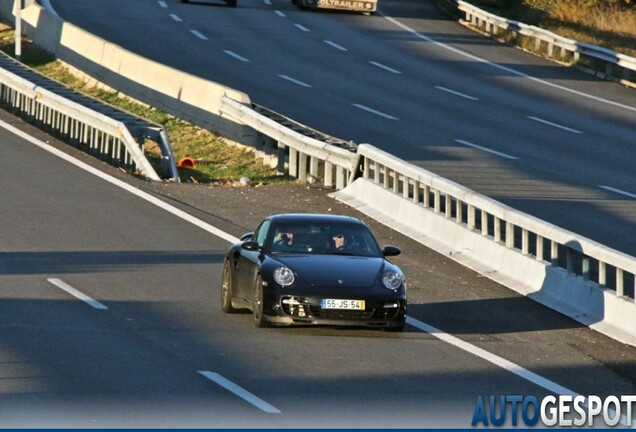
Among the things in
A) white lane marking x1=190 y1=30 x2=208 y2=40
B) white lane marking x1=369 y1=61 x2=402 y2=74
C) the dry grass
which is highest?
the dry grass

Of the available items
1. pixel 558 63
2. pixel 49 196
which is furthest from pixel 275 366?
pixel 558 63

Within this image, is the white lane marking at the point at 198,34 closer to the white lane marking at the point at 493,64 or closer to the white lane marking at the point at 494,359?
the white lane marking at the point at 493,64

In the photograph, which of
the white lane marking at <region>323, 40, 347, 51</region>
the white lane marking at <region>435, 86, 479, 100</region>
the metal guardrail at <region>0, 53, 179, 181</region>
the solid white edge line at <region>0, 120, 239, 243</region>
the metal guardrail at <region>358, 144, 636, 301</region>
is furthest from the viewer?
the white lane marking at <region>323, 40, 347, 51</region>

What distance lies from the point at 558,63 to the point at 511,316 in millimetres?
30882

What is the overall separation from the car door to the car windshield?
0.71 ft

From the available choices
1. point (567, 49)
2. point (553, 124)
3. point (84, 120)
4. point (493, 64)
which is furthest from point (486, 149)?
point (567, 49)

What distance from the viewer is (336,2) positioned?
56781mm

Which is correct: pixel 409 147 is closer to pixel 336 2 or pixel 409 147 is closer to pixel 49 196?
pixel 49 196

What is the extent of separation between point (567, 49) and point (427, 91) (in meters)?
8.63

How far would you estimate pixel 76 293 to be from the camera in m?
17.5

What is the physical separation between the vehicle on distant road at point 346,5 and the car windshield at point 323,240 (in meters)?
40.2

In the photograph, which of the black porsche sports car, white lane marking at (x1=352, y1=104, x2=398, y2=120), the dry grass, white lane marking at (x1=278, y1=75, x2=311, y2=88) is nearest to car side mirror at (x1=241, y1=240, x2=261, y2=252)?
the black porsche sports car

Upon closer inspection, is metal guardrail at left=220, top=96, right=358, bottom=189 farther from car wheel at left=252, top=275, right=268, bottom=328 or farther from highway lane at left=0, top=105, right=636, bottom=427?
car wheel at left=252, top=275, right=268, bottom=328

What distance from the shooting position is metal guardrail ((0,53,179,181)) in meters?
29.1
